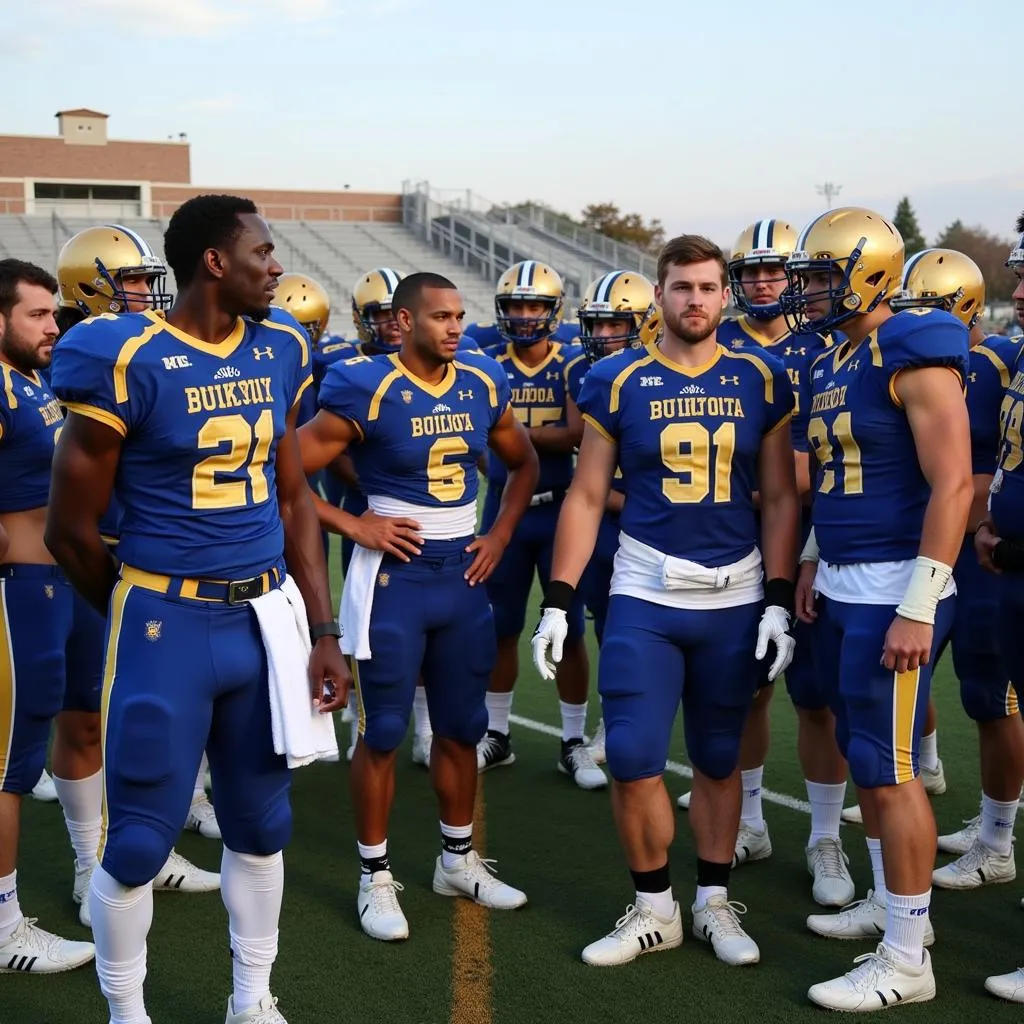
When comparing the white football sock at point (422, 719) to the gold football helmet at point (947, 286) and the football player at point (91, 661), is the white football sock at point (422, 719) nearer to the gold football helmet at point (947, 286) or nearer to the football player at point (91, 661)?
the football player at point (91, 661)

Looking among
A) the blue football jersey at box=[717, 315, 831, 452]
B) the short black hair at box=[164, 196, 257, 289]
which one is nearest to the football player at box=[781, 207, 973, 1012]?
the blue football jersey at box=[717, 315, 831, 452]

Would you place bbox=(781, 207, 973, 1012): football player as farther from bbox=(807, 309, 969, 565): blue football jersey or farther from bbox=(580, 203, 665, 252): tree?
bbox=(580, 203, 665, 252): tree

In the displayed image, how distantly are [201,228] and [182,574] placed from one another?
2.86 feet

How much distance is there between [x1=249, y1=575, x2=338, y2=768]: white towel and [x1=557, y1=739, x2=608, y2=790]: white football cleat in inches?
102

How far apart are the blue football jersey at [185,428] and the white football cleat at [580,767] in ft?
9.16

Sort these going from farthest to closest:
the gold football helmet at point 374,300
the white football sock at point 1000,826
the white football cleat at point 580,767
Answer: the gold football helmet at point 374,300 → the white football cleat at point 580,767 → the white football sock at point 1000,826

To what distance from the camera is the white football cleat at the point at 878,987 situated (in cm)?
360

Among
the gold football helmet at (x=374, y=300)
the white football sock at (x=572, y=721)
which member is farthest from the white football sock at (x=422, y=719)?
the gold football helmet at (x=374, y=300)

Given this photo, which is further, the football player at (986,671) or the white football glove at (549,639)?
the football player at (986,671)

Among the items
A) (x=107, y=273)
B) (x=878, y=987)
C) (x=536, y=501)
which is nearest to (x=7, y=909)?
(x=107, y=273)

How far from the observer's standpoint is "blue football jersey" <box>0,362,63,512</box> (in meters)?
3.94

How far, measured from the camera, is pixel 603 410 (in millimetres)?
4156

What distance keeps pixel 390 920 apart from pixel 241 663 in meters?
1.48

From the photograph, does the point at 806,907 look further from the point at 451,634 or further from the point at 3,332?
the point at 3,332
